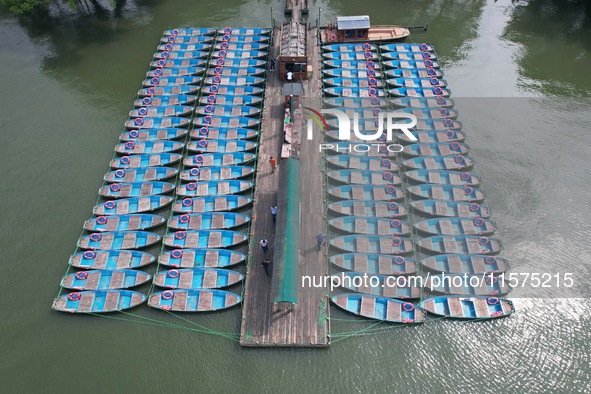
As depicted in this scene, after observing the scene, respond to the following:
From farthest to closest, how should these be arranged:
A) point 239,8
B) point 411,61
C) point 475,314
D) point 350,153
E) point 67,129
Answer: point 239,8
point 411,61
point 67,129
point 350,153
point 475,314

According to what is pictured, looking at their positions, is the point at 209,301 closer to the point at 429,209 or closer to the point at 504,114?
the point at 429,209

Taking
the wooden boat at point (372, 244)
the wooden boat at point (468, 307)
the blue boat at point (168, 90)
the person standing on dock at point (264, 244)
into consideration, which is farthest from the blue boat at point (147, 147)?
the wooden boat at point (468, 307)

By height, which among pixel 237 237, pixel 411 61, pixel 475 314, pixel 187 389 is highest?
pixel 411 61

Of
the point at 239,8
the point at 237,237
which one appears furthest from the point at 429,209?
the point at 239,8

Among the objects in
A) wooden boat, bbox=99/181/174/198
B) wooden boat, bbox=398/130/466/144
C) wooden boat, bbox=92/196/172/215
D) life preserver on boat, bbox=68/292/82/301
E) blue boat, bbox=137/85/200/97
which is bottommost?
life preserver on boat, bbox=68/292/82/301

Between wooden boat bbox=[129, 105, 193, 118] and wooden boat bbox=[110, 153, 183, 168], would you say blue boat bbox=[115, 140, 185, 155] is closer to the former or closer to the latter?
wooden boat bbox=[110, 153, 183, 168]

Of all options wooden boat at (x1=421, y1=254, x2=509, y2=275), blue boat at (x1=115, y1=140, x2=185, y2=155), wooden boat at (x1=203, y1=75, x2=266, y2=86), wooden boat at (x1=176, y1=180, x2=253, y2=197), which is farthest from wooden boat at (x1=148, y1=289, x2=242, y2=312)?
wooden boat at (x1=203, y1=75, x2=266, y2=86)
